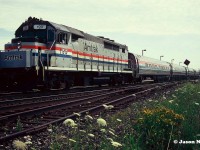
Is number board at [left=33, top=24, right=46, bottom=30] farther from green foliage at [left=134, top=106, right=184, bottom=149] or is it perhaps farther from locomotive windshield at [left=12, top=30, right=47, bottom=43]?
green foliage at [left=134, top=106, right=184, bottom=149]

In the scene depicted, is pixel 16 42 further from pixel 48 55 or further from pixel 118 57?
pixel 118 57

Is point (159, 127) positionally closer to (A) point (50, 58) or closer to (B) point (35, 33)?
(A) point (50, 58)

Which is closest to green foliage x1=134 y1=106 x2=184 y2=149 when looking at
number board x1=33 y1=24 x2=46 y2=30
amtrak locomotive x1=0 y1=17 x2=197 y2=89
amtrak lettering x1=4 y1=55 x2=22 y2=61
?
amtrak locomotive x1=0 y1=17 x2=197 y2=89

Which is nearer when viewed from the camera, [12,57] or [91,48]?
[12,57]

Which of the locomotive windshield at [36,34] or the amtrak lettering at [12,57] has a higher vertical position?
the locomotive windshield at [36,34]

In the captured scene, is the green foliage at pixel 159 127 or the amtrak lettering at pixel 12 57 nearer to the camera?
the green foliage at pixel 159 127

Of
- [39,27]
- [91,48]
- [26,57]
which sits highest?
[39,27]

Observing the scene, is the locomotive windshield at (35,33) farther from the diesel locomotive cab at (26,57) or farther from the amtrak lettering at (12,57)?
the amtrak lettering at (12,57)

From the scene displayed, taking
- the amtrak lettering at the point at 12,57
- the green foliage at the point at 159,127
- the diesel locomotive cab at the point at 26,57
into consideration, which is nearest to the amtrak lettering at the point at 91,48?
the diesel locomotive cab at the point at 26,57

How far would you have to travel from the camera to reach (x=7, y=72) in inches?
623

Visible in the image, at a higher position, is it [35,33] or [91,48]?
[35,33]

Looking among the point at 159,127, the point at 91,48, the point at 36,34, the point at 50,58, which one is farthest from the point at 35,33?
the point at 159,127

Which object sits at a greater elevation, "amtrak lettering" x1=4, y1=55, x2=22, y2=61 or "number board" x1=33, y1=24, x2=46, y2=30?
"number board" x1=33, y1=24, x2=46, y2=30

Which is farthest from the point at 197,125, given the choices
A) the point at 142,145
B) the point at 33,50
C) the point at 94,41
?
the point at 94,41
